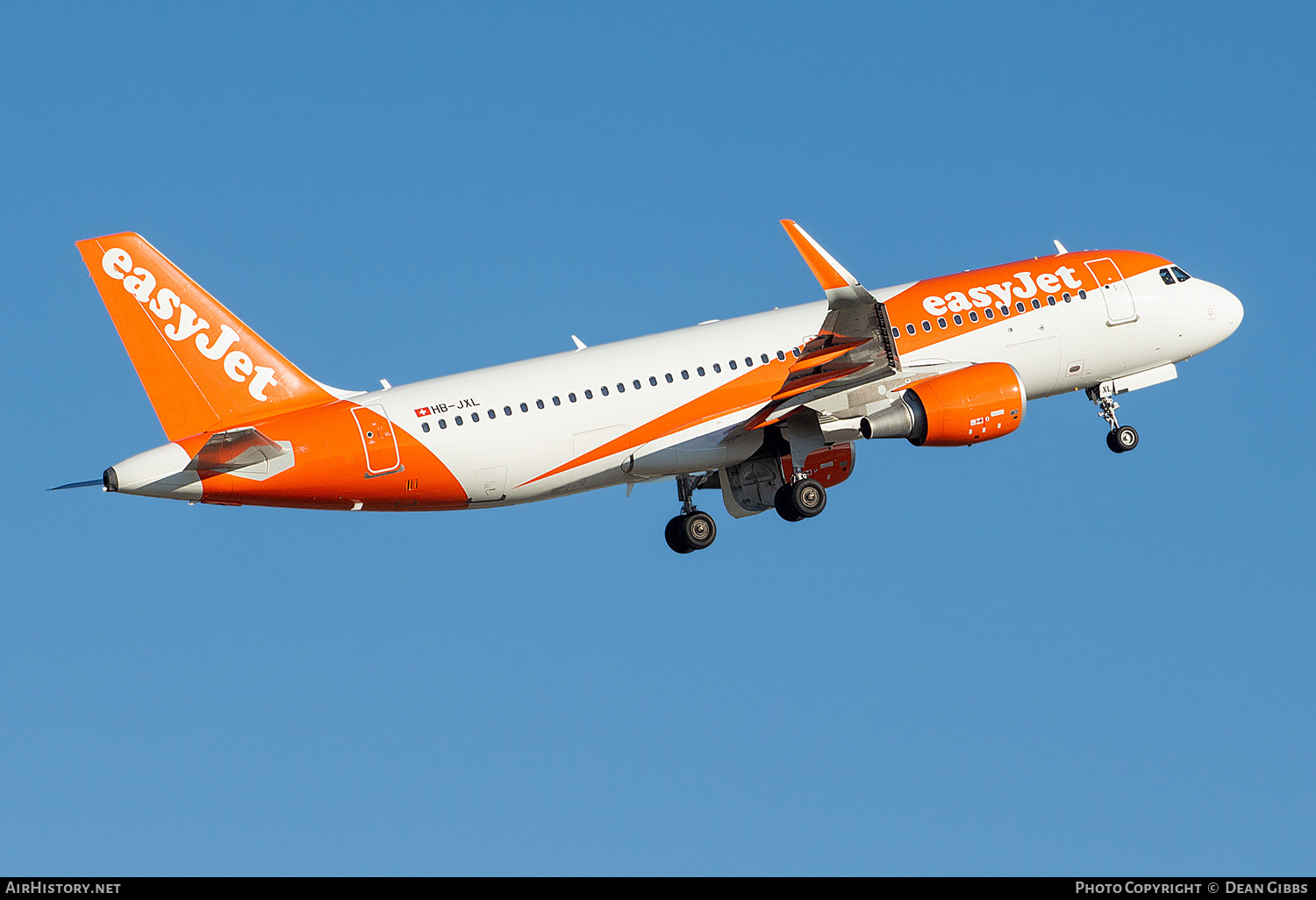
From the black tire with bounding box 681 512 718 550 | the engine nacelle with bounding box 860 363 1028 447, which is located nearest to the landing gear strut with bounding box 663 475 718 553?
the black tire with bounding box 681 512 718 550

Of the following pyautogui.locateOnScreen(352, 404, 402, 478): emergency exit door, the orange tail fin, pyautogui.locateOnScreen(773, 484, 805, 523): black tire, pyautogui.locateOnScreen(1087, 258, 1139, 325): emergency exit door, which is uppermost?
pyautogui.locateOnScreen(1087, 258, 1139, 325): emergency exit door

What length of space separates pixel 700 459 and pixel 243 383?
10627 mm

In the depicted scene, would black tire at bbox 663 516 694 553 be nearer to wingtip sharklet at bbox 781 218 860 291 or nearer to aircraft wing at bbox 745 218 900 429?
aircraft wing at bbox 745 218 900 429

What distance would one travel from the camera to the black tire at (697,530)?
4197 centimetres

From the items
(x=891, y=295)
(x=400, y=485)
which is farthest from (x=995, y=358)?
(x=400, y=485)

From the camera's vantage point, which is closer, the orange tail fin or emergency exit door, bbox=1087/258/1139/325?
the orange tail fin

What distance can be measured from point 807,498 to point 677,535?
4128 millimetres

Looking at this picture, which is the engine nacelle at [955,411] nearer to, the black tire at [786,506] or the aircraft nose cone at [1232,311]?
the black tire at [786,506]

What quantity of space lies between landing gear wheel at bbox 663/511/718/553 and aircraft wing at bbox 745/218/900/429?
4111 mm

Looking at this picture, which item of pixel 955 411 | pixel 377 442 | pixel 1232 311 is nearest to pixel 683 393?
pixel 955 411

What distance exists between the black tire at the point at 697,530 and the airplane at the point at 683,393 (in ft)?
0.17

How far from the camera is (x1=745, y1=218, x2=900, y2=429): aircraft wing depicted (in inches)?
1384

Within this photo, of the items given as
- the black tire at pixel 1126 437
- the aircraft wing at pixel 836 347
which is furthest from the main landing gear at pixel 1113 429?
the aircraft wing at pixel 836 347
